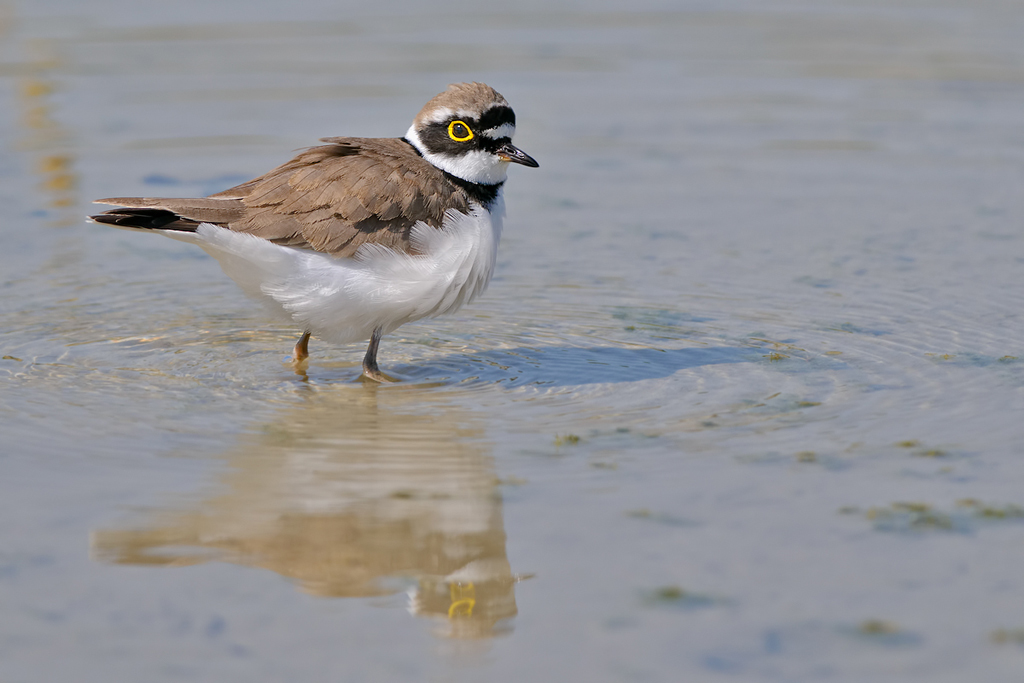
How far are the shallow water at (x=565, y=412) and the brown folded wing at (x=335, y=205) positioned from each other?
A: 0.95 metres

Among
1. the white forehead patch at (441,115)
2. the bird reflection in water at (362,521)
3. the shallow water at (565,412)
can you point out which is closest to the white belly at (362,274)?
the shallow water at (565,412)

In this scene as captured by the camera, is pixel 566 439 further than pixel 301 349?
No

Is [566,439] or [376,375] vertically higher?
[566,439]

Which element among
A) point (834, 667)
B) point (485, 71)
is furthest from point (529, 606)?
point (485, 71)

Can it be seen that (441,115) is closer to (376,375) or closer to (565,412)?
(376,375)

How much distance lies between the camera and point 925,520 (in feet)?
18.7

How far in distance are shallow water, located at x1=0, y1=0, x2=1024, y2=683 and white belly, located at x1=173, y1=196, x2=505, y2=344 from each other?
49cm

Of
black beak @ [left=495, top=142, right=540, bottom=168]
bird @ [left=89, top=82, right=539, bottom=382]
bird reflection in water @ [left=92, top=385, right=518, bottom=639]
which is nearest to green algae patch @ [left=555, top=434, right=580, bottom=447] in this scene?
bird reflection in water @ [left=92, top=385, right=518, bottom=639]

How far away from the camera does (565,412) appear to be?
719cm

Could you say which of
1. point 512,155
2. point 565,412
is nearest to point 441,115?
point 512,155

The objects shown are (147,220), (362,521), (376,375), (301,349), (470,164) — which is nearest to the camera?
(362,521)

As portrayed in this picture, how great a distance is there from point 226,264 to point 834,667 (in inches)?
180

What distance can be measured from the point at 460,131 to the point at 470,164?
0.71ft

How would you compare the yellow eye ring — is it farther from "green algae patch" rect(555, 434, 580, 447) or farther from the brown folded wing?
"green algae patch" rect(555, 434, 580, 447)
